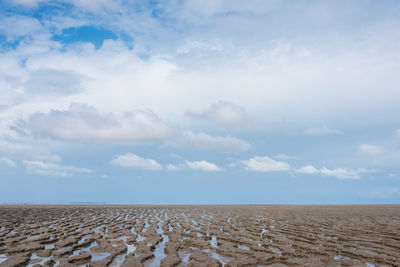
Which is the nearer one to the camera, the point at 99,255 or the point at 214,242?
the point at 99,255

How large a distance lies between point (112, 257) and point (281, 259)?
3.94 metres

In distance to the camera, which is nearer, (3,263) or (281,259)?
(3,263)

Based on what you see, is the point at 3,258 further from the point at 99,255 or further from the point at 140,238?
the point at 140,238

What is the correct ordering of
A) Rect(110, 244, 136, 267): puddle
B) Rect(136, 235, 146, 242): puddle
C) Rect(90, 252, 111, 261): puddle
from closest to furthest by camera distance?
1. Rect(110, 244, 136, 267): puddle
2. Rect(90, 252, 111, 261): puddle
3. Rect(136, 235, 146, 242): puddle

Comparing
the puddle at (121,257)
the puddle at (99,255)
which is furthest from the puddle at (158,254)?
the puddle at (99,255)

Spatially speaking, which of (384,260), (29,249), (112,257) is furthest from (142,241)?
(384,260)

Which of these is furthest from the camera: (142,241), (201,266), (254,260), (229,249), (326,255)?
(142,241)

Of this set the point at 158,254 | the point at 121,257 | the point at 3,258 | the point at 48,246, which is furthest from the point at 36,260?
the point at 158,254

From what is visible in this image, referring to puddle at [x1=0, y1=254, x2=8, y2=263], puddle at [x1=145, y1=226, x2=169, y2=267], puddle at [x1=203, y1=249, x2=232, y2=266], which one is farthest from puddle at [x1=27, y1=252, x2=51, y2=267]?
puddle at [x1=203, y1=249, x2=232, y2=266]

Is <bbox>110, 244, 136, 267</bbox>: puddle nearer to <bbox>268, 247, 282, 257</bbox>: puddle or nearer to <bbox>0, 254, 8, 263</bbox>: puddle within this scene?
<bbox>0, 254, 8, 263</bbox>: puddle

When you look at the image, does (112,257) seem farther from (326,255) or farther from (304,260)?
(326,255)

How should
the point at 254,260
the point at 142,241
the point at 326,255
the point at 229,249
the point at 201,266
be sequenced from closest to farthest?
the point at 201,266
the point at 254,260
the point at 326,255
the point at 229,249
the point at 142,241

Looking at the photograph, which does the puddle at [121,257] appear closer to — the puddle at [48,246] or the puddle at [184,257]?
the puddle at [184,257]

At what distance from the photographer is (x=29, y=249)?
8.44 metres
